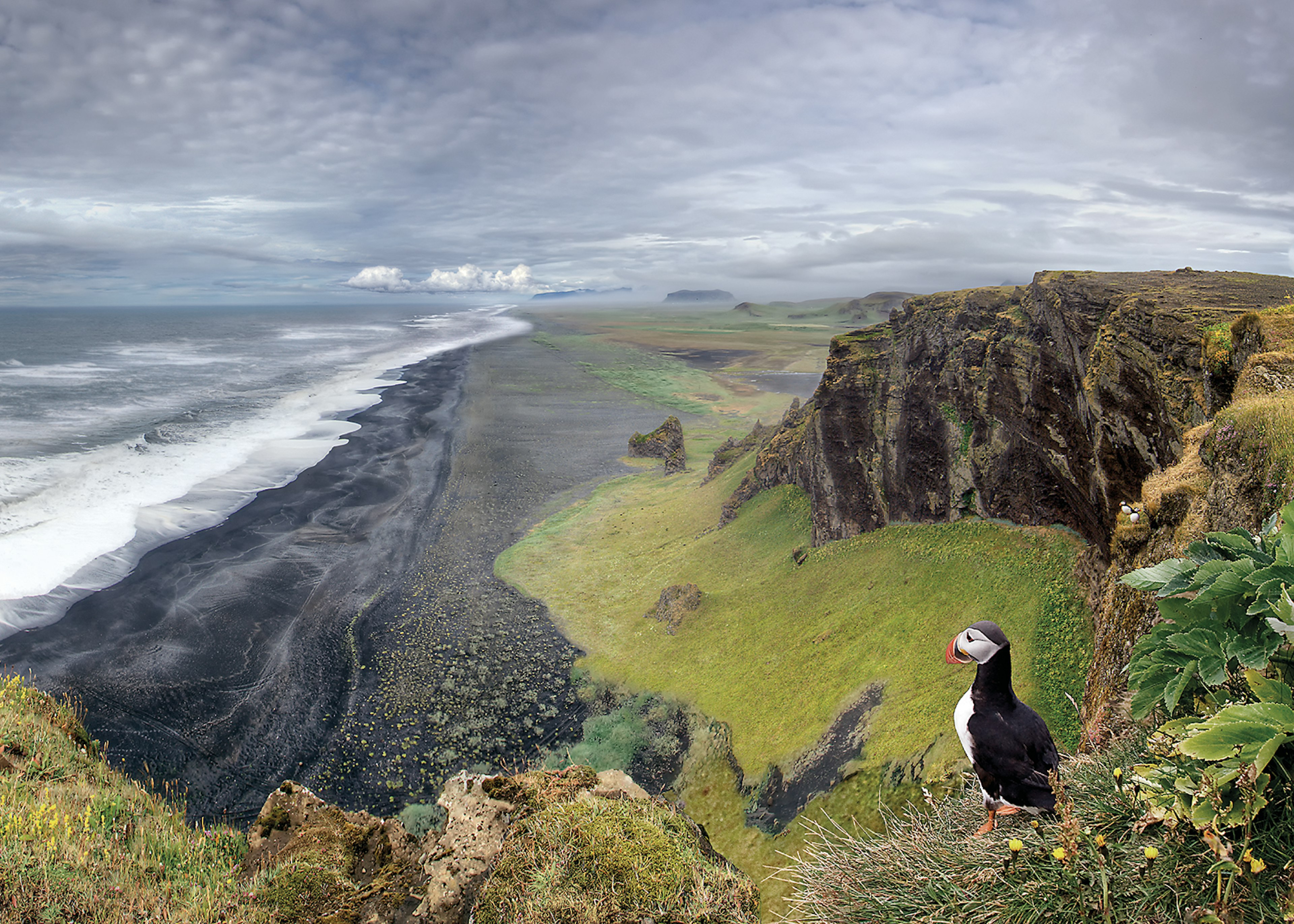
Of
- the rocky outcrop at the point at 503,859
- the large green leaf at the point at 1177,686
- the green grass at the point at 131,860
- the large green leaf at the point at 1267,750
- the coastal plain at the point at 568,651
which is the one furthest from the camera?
the coastal plain at the point at 568,651

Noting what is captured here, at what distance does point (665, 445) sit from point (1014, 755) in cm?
4780

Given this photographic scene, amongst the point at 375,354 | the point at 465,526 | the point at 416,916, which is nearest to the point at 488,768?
the point at 416,916

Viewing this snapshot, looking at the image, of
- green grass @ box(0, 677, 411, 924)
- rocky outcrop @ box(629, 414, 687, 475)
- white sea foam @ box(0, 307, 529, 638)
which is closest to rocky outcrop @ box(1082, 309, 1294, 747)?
green grass @ box(0, 677, 411, 924)

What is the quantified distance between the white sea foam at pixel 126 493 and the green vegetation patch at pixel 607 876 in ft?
103

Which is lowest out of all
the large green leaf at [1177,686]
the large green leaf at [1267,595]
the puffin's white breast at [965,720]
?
the puffin's white breast at [965,720]

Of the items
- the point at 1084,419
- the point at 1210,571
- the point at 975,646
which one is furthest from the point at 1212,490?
the point at 1084,419

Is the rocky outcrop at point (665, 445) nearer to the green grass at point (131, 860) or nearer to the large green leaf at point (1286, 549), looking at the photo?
the green grass at point (131, 860)

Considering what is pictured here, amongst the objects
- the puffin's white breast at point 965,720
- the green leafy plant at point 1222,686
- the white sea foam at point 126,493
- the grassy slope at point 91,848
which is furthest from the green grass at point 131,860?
the white sea foam at point 126,493

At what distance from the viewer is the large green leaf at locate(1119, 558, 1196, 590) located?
14.4 ft

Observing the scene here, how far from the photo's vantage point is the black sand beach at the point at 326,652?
68.3 feet

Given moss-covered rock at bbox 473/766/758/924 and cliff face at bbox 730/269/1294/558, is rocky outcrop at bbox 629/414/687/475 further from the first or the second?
moss-covered rock at bbox 473/766/758/924

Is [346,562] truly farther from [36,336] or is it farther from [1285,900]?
[36,336]

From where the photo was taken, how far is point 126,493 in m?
43.8

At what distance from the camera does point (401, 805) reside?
19.1 meters
